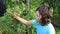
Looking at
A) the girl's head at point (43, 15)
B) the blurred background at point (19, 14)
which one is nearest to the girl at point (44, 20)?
the girl's head at point (43, 15)

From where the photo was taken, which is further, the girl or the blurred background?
the blurred background

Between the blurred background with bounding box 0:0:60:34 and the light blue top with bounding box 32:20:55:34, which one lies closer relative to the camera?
the light blue top with bounding box 32:20:55:34

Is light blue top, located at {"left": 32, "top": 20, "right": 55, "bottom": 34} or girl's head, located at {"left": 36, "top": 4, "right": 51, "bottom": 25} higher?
girl's head, located at {"left": 36, "top": 4, "right": 51, "bottom": 25}

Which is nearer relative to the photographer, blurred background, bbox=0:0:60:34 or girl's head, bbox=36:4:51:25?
girl's head, bbox=36:4:51:25

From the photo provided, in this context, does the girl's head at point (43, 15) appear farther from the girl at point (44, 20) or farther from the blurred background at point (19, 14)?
the blurred background at point (19, 14)

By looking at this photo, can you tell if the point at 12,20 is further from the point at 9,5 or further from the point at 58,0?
the point at 58,0

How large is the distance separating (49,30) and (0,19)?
66.1 inches

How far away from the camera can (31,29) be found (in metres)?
4.34

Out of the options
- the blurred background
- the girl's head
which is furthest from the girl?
the blurred background

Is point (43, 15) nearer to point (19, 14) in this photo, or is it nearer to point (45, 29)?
point (45, 29)

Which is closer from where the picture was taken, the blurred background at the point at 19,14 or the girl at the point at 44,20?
the girl at the point at 44,20

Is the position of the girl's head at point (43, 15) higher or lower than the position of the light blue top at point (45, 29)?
higher

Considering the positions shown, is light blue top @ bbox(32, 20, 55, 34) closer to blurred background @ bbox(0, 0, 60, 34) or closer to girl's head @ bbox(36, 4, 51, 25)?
girl's head @ bbox(36, 4, 51, 25)

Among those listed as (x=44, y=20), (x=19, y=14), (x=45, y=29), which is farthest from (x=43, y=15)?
(x=19, y=14)
